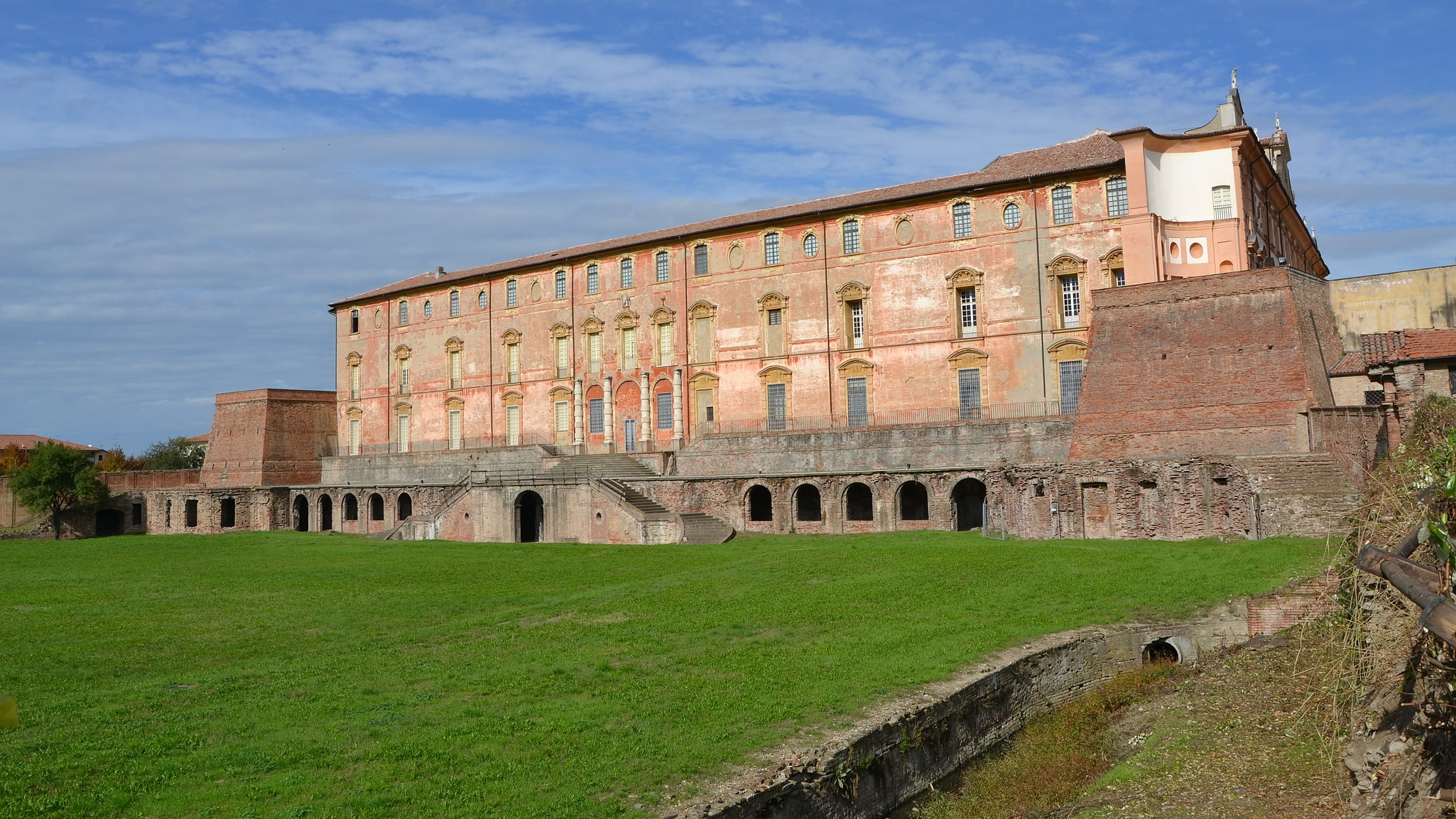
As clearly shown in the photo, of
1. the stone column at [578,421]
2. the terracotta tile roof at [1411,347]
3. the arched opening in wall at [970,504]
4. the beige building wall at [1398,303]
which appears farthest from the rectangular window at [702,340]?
the terracotta tile roof at [1411,347]

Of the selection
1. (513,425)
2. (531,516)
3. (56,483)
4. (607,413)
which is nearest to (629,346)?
(607,413)

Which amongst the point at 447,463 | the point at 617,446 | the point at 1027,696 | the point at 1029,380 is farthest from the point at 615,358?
the point at 1027,696

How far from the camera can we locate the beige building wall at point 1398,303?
3209cm

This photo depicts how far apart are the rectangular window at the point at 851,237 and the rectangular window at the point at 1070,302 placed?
806 centimetres

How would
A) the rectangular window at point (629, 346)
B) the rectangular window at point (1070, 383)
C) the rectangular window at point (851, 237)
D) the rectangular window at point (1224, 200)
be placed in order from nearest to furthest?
the rectangular window at point (1224, 200), the rectangular window at point (1070, 383), the rectangular window at point (851, 237), the rectangular window at point (629, 346)

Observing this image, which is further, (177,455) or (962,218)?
(177,455)

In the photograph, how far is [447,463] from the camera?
50.9 metres

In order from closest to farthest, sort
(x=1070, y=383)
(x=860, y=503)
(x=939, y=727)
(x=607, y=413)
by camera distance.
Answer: (x=939, y=727), (x=1070, y=383), (x=860, y=503), (x=607, y=413)

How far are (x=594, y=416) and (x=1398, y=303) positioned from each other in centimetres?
3094

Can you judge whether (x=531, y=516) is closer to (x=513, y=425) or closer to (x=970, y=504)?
(x=513, y=425)

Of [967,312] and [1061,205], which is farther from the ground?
[1061,205]

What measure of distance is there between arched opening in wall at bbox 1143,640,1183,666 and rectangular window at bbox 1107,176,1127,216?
2159cm

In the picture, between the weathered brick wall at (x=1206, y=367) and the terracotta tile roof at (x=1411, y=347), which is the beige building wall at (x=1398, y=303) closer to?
the weathered brick wall at (x=1206, y=367)

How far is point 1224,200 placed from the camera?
111 feet
